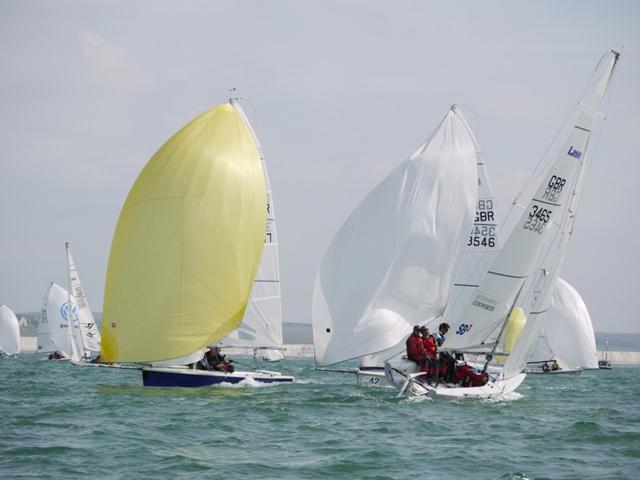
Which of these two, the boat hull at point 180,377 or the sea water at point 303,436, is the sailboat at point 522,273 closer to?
the sea water at point 303,436

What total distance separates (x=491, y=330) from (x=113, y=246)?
910 centimetres

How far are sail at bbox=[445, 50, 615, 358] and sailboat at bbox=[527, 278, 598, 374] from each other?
953 inches

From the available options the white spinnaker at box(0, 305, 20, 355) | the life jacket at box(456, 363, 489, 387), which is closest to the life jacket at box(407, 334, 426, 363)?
the life jacket at box(456, 363, 489, 387)

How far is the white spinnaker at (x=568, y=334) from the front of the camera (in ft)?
152

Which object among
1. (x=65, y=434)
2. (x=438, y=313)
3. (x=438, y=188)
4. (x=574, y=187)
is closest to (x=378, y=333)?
(x=438, y=313)

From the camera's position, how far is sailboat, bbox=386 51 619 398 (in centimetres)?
2178

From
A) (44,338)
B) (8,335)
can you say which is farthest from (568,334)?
(8,335)

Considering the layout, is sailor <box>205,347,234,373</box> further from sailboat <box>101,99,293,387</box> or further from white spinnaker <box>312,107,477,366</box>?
white spinnaker <box>312,107,477,366</box>

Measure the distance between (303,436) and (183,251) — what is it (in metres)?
8.10

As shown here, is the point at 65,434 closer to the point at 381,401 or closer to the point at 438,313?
the point at 381,401

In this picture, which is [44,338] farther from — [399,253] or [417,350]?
[417,350]

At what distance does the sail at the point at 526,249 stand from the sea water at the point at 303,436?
1674mm

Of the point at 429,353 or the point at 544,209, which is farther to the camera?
the point at 429,353

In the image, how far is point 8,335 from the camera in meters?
73.5
